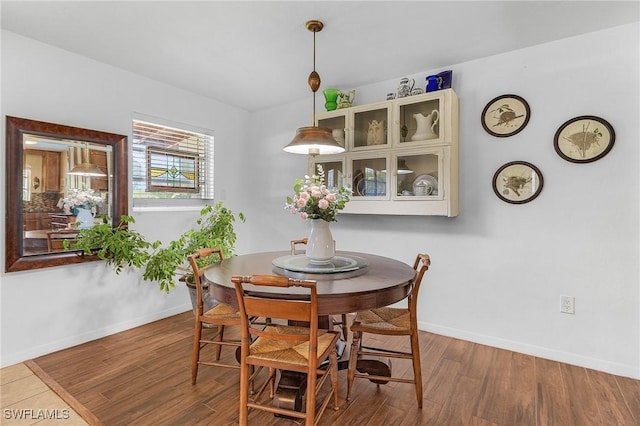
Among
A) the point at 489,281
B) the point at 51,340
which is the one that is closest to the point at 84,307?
the point at 51,340

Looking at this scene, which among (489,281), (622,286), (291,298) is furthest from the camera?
(489,281)

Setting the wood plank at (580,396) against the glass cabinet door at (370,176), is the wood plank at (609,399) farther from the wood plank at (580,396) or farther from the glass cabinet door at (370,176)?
the glass cabinet door at (370,176)

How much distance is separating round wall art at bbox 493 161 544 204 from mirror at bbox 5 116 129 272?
3.24 m

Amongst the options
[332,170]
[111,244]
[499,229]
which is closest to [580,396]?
[499,229]

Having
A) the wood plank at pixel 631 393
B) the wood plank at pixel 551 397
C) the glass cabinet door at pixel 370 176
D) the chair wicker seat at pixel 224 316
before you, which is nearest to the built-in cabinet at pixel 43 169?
the chair wicker seat at pixel 224 316

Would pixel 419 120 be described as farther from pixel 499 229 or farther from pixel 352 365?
pixel 352 365

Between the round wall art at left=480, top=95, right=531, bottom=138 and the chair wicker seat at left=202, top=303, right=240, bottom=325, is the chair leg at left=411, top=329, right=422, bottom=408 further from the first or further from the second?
the round wall art at left=480, top=95, right=531, bottom=138

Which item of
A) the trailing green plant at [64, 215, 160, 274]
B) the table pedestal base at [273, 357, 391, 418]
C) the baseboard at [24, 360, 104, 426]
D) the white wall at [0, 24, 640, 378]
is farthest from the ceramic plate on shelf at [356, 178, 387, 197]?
the baseboard at [24, 360, 104, 426]

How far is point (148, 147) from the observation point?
3.30m

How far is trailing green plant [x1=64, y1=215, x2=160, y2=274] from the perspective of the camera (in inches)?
106

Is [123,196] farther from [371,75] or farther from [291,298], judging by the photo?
Answer: [371,75]

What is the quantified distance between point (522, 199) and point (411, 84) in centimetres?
136

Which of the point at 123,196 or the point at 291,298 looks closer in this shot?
the point at 291,298

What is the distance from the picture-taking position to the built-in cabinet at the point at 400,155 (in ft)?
8.81
